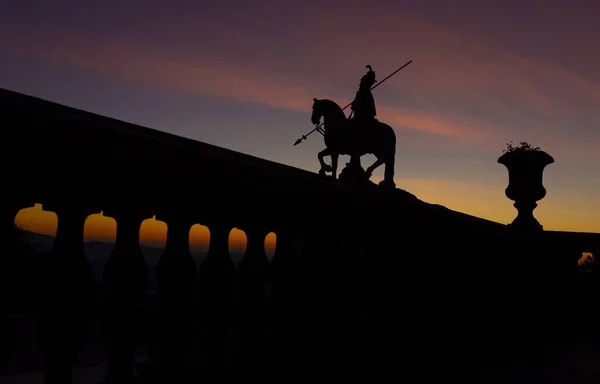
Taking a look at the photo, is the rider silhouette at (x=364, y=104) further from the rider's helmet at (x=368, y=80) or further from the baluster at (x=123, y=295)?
the baluster at (x=123, y=295)

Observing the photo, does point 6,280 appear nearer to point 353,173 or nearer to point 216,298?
point 216,298

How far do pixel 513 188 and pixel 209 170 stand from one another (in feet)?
25.0

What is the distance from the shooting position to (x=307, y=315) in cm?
395

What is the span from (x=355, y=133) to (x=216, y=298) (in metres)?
12.1

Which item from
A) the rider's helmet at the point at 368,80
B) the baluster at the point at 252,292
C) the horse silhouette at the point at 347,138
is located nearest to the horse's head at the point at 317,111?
the horse silhouette at the point at 347,138

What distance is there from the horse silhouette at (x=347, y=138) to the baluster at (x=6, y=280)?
1255 cm

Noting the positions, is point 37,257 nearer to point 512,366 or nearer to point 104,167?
point 104,167

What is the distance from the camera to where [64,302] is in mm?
2354

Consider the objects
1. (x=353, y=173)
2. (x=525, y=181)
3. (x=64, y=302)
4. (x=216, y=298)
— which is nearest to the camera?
(x=64, y=302)

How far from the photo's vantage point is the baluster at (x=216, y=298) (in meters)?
2.99

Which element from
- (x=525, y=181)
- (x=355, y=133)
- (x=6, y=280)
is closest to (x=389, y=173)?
(x=355, y=133)

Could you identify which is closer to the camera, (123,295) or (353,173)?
(123,295)

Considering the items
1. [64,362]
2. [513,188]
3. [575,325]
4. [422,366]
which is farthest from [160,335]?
A: [513,188]

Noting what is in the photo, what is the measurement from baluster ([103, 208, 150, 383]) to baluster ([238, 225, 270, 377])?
0.74m
